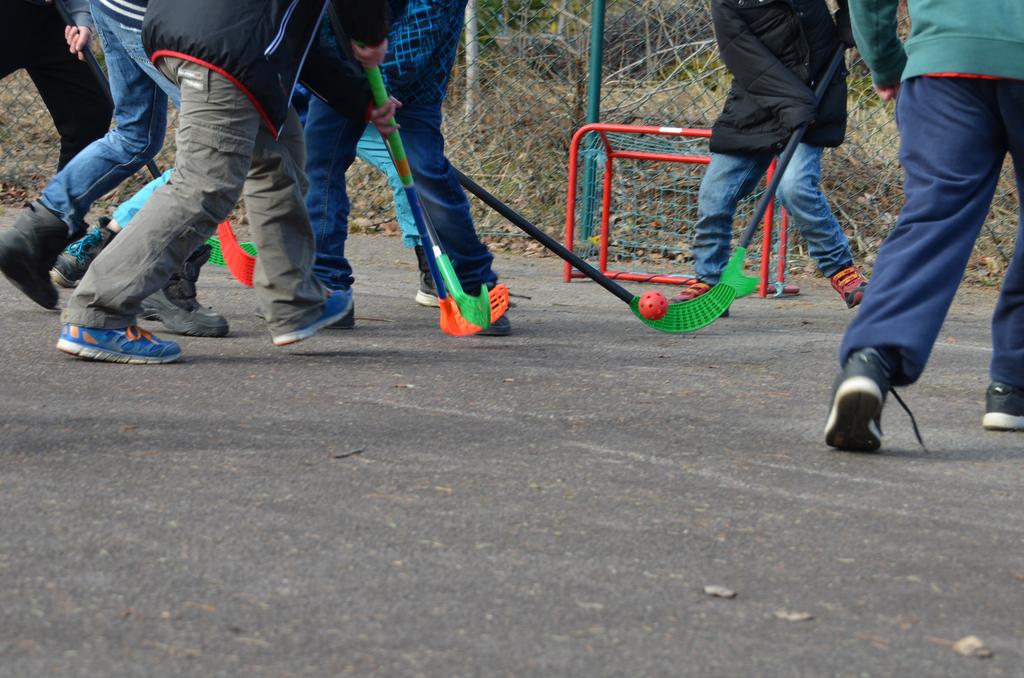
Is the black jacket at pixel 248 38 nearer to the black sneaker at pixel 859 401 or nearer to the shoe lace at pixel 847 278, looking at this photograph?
the black sneaker at pixel 859 401

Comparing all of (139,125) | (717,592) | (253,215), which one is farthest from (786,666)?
(139,125)

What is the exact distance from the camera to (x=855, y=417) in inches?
155

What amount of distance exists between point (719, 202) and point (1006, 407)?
2436mm

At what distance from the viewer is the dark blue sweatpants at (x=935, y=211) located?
3967 millimetres

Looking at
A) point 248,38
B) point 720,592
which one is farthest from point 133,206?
point 720,592

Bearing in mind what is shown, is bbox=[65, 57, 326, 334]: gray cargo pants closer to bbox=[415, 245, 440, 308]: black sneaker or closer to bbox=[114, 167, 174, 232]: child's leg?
bbox=[114, 167, 174, 232]: child's leg

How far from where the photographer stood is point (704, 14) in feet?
29.7

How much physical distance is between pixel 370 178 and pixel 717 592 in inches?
303

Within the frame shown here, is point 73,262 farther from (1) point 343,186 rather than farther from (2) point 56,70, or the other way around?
(1) point 343,186

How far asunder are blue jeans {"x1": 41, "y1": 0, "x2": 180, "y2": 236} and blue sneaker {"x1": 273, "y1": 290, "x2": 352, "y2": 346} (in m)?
1.02

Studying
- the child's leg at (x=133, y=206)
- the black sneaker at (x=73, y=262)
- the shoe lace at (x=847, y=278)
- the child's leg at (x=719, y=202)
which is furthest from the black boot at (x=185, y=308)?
the shoe lace at (x=847, y=278)

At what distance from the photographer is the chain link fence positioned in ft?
29.3

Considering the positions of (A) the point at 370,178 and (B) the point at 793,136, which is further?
(A) the point at 370,178

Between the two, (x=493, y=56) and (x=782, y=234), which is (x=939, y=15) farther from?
(x=493, y=56)
